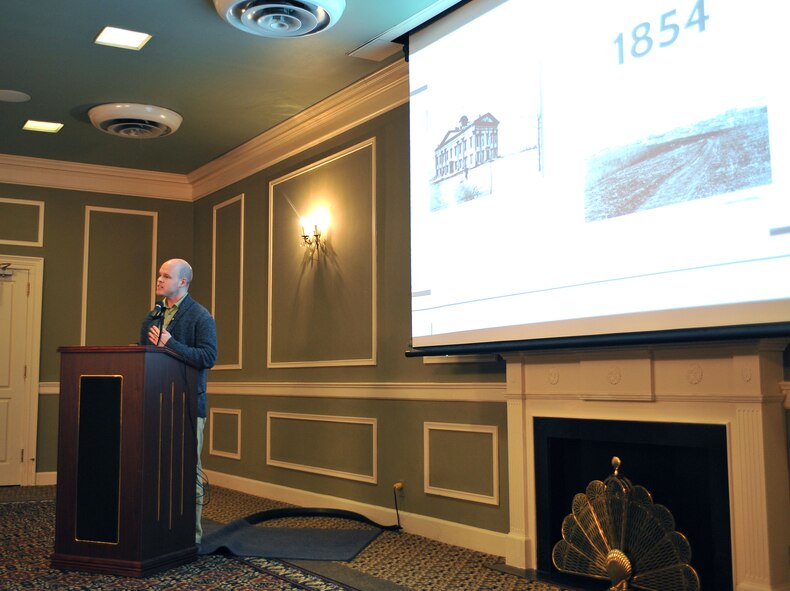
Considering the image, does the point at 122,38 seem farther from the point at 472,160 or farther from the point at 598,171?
the point at 598,171

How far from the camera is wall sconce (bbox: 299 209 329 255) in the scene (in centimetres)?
577

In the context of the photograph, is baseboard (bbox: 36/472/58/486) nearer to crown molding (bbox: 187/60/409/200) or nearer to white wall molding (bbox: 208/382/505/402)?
white wall molding (bbox: 208/382/505/402)

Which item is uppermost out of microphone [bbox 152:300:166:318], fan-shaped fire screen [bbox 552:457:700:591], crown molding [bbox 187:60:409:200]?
crown molding [bbox 187:60:409:200]

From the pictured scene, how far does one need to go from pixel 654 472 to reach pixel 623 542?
1.06 ft

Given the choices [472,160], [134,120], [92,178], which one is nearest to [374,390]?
[472,160]

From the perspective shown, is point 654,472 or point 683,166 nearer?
point 683,166

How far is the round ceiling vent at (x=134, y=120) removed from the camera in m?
5.73

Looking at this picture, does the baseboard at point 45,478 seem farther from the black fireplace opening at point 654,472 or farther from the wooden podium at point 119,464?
the black fireplace opening at point 654,472

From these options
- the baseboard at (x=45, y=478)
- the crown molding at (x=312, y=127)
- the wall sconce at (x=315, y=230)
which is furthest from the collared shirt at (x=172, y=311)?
the baseboard at (x=45, y=478)

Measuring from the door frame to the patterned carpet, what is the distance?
Result: 2.59 m

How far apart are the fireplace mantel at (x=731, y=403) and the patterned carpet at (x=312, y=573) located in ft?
2.77

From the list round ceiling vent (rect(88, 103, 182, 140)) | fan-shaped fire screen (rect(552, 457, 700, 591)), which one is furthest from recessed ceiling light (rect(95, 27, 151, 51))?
fan-shaped fire screen (rect(552, 457, 700, 591))

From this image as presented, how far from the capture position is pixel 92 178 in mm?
7504

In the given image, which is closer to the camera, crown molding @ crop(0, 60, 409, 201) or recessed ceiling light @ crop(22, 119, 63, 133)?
crown molding @ crop(0, 60, 409, 201)
